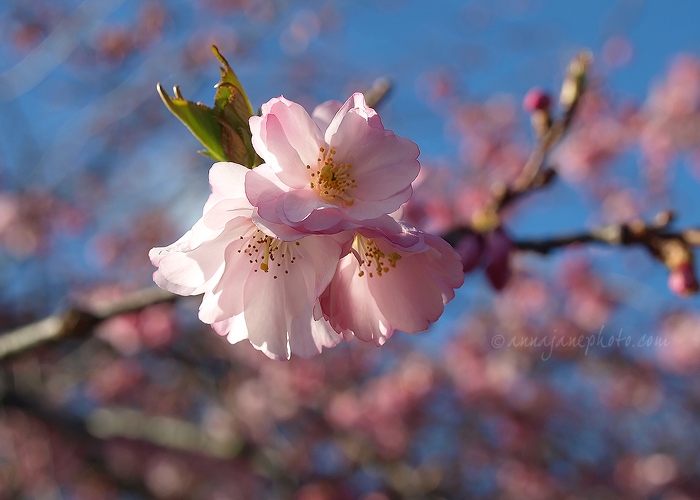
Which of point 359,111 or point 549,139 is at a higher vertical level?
point 549,139

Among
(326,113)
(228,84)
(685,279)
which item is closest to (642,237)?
(685,279)

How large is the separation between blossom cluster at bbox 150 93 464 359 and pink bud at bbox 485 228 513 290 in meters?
0.48

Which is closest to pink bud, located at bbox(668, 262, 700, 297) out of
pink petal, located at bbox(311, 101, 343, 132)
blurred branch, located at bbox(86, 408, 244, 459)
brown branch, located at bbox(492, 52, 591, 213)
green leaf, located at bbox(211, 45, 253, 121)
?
brown branch, located at bbox(492, 52, 591, 213)

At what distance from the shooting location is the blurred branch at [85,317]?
1241 millimetres

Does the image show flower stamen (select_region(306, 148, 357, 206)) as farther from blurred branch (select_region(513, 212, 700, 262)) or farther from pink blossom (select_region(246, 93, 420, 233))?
blurred branch (select_region(513, 212, 700, 262))

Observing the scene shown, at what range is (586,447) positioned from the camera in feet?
20.7

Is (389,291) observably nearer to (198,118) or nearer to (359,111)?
(359,111)

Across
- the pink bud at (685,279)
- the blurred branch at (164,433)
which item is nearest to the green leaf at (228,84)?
the pink bud at (685,279)

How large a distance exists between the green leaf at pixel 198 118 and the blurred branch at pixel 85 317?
0.50 m

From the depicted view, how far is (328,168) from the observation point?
79cm

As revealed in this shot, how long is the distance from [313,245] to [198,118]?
249 millimetres

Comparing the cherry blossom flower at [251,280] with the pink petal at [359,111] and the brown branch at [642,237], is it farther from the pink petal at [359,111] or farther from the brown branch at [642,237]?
the brown branch at [642,237]

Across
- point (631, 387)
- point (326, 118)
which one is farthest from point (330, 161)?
point (631, 387)

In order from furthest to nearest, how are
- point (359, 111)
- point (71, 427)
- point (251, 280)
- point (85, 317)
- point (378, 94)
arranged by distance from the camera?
point (71, 427) → point (85, 317) → point (378, 94) → point (251, 280) → point (359, 111)
